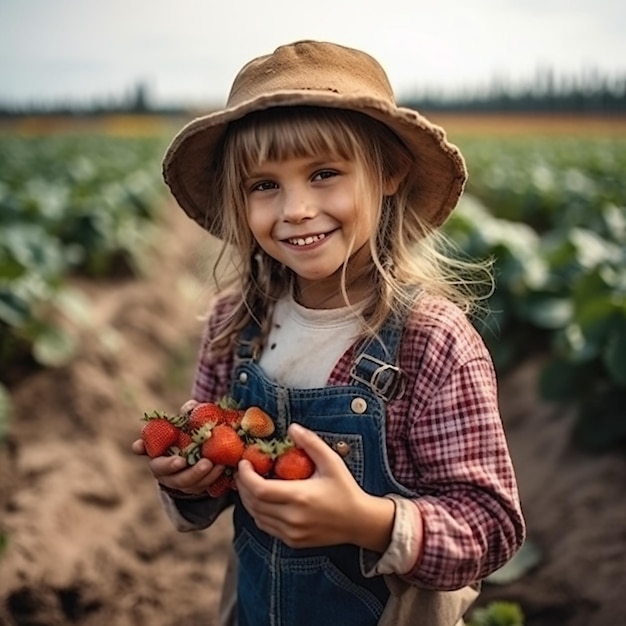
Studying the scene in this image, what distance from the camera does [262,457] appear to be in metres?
1.32

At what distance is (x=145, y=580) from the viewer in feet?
9.86

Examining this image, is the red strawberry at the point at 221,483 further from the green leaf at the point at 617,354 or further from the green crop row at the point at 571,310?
the green leaf at the point at 617,354

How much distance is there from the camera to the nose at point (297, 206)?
4.64ft

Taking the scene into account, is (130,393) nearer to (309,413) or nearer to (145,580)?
(145,580)

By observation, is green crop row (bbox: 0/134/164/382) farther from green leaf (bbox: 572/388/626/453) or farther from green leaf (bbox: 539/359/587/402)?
green leaf (bbox: 572/388/626/453)

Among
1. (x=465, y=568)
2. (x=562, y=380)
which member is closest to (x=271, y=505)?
(x=465, y=568)

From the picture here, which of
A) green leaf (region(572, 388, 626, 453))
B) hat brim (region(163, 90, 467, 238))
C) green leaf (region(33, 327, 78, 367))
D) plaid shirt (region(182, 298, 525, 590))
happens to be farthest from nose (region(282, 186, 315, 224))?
green leaf (region(33, 327, 78, 367))

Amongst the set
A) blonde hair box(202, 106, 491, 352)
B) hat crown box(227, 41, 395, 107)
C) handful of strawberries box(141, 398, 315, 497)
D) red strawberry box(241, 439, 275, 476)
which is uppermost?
hat crown box(227, 41, 395, 107)

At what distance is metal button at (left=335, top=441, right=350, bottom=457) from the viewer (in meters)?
1.44

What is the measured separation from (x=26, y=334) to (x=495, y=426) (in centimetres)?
368

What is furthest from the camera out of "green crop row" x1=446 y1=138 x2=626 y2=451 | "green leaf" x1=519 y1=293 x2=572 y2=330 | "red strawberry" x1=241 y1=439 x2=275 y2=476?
"green leaf" x1=519 y1=293 x2=572 y2=330

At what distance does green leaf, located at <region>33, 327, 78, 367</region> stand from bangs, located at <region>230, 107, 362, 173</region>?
3227 mm

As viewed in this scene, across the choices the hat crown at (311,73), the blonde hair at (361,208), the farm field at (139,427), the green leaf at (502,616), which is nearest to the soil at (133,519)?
the farm field at (139,427)

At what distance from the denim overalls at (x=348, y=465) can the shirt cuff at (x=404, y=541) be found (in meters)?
0.11
